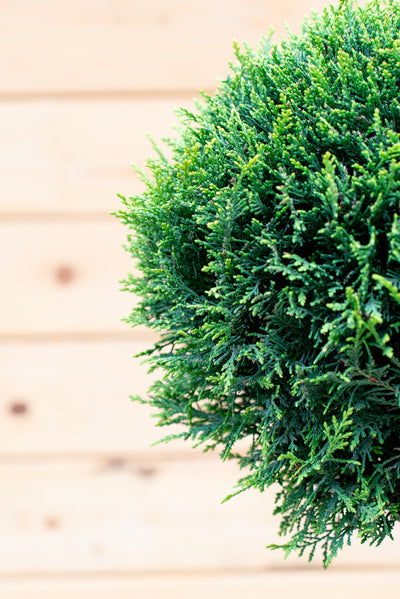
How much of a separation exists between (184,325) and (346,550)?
94cm

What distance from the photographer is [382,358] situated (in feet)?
2.02

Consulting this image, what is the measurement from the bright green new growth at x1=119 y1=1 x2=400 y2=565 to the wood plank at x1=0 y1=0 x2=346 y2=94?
0.62m

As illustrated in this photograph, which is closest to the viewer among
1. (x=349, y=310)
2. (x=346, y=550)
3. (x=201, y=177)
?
(x=349, y=310)

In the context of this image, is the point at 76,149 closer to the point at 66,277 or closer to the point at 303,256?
the point at 66,277

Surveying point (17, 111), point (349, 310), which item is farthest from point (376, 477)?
point (17, 111)

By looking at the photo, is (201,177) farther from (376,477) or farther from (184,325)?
(376,477)

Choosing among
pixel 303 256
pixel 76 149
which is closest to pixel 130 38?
pixel 76 149

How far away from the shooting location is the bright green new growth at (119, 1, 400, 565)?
0.58 meters

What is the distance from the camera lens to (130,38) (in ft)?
4.32

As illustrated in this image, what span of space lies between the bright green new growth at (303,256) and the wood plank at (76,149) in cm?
62

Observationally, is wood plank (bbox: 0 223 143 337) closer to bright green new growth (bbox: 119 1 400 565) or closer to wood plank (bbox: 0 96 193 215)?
wood plank (bbox: 0 96 193 215)

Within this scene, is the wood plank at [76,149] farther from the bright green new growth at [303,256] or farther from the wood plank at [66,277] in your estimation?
the bright green new growth at [303,256]

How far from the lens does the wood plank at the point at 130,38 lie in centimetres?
131

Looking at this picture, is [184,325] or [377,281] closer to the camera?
[377,281]
